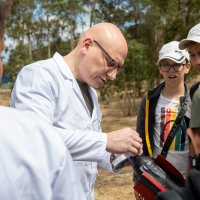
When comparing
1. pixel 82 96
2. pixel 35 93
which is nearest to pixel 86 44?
pixel 82 96

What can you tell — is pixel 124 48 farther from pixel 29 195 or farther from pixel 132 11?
pixel 132 11

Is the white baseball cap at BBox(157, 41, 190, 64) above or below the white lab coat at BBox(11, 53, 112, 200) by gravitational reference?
above

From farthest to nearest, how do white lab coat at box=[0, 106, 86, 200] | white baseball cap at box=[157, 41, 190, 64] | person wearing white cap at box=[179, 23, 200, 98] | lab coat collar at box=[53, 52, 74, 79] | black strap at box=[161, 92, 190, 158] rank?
1. white baseball cap at box=[157, 41, 190, 64]
2. black strap at box=[161, 92, 190, 158]
3. person wearing white cap at box=[179, 23, 200, 98]
4. lab coat collar at box=[53, 52, 74, 79]
5. white lab coat at box=[0, 106, 86, 200]

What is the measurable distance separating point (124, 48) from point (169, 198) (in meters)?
1.11

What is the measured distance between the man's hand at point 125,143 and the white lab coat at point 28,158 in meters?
0.73

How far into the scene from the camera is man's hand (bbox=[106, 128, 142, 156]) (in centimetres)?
153

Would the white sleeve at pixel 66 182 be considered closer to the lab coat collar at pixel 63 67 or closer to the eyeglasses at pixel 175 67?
the lab coat collar at pixel 63 67

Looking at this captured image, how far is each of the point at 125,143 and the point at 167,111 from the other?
102 cm

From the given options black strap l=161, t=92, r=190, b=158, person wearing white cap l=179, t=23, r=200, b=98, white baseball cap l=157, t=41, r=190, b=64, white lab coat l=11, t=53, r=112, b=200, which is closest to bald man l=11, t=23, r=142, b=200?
white lab coat l=11, t=53, r=112, b=200

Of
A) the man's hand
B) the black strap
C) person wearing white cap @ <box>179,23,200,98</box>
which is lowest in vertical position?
the black strap

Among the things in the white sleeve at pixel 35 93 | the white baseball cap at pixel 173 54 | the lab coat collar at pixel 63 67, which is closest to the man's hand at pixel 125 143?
the white sleeve at pixel 35 93

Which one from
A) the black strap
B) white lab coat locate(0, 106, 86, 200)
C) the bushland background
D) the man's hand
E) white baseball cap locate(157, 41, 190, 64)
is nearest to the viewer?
white lab coat locate(0, 106, 86, 200)

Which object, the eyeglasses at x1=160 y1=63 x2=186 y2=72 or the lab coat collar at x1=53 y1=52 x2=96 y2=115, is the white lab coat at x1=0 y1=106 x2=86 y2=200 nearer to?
the lab coat collar at x1=53 y1=52 x2=96 y2=115

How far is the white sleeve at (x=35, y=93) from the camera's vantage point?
1.58m
